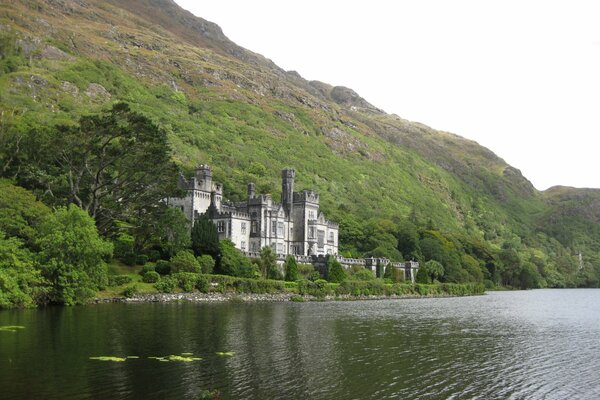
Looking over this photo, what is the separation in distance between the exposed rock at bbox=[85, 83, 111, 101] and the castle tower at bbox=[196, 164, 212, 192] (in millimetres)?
75261

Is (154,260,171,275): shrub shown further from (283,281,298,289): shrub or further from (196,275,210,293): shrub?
(283,281,298,289): shrub

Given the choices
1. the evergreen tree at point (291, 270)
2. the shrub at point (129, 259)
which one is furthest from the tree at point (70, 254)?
the evergreen tree at point (291, 270)

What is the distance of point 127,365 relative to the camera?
28.3 m

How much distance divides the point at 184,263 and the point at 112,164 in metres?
14.4

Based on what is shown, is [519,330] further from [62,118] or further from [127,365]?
[62,118]

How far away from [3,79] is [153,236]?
88961 millimetres

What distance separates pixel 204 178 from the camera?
101 m

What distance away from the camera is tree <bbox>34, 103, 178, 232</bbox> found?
7131cm

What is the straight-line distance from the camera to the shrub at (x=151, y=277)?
69938 millimetres

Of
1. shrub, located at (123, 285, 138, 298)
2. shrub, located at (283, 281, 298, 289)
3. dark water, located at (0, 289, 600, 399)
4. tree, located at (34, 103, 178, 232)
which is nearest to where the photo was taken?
dark water, located at (0, 289, 600, 399)

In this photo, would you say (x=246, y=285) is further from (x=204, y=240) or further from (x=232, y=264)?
(x=204, y=240)

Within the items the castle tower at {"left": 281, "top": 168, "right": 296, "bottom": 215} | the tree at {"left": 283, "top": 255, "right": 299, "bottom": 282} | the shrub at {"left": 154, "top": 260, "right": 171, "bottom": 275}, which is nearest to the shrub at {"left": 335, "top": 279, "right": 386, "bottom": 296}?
the tree at {"left": 283, "top": 255, "right": 299, "bottom": 282}

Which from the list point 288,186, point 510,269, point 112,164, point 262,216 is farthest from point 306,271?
point 510,269

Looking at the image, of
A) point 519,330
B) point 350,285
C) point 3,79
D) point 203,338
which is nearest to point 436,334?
point 519,330
